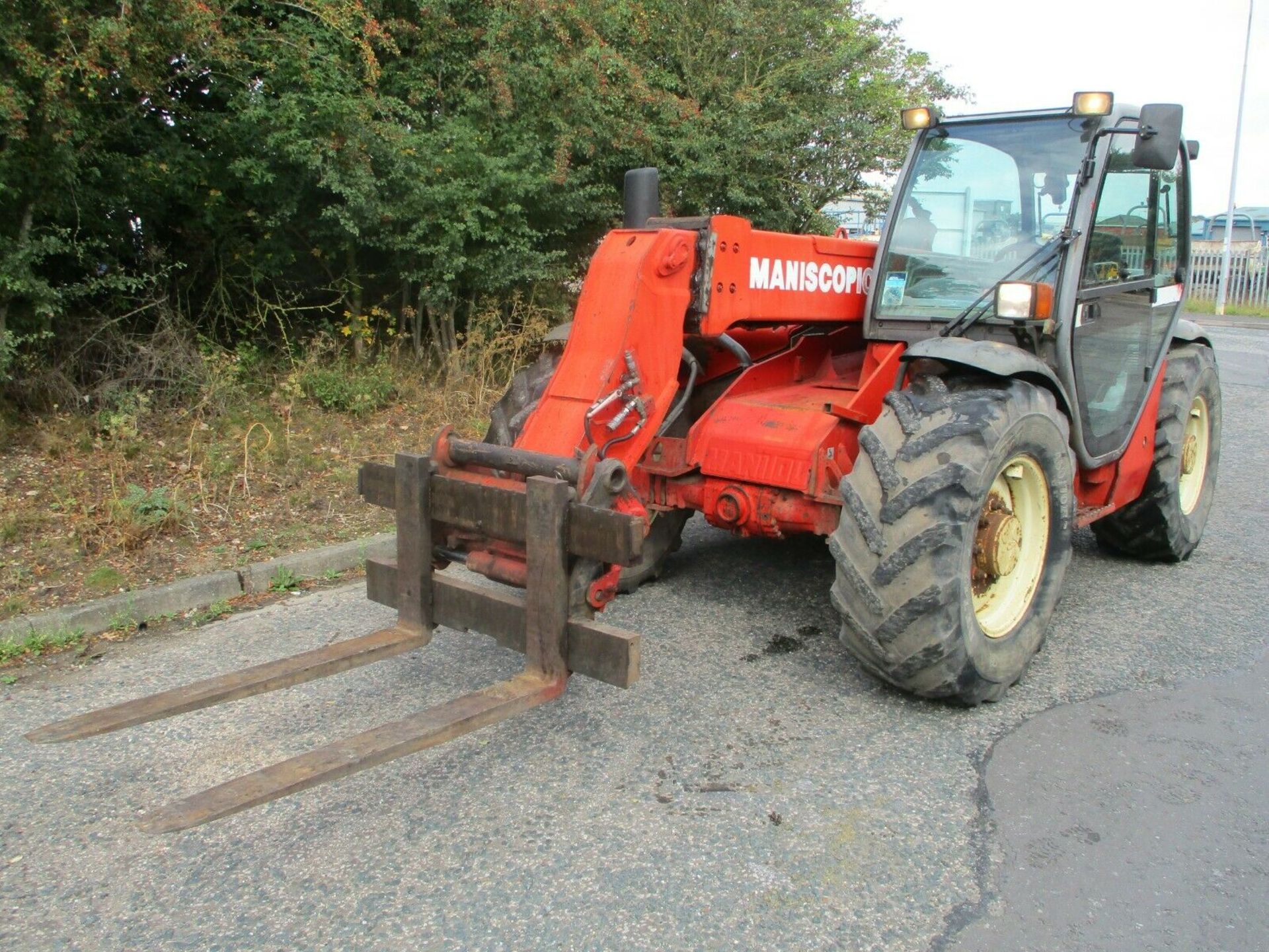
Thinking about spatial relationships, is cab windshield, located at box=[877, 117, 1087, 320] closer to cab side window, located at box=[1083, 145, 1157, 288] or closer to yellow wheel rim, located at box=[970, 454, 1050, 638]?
cab side window, located at box=[1083, 145, 1157, 288]

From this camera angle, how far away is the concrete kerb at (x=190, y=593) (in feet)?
15.8

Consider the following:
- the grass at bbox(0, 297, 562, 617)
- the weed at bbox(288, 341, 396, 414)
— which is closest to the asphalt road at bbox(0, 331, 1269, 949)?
the grass at bbox(0, 297, 562, 617)

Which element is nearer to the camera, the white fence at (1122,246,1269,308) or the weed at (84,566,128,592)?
the weed at (84,566,128,592)

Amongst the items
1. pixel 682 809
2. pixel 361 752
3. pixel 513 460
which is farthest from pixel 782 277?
pixel 361 752

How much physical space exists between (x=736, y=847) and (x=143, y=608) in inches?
132

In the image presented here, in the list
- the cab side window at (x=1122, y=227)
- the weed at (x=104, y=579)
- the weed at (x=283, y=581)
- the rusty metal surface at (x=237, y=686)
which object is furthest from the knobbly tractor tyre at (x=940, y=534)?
the weed at (x=104, y=579)

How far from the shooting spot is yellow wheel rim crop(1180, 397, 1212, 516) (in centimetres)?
645

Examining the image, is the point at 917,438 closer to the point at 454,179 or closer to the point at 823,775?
the point at 823,775

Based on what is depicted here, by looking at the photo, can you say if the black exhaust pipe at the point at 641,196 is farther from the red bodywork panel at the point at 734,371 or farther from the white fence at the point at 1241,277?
the white fence at the point at 1241,277

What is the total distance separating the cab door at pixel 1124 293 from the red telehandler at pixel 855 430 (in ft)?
0.07

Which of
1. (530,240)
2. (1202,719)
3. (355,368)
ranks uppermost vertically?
(530,240)

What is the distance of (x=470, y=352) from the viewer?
30.5 feet

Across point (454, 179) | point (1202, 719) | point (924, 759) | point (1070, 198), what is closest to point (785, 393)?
point (1070, 198)

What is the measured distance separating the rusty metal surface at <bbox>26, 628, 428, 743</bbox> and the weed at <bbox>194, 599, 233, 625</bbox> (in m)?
1.61
